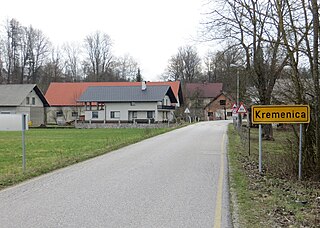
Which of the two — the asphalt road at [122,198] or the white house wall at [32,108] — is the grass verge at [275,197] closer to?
the asphalt road at [122,198]

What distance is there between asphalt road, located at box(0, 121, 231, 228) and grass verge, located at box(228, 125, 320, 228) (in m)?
0.36

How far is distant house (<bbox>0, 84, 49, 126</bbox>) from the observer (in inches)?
2432

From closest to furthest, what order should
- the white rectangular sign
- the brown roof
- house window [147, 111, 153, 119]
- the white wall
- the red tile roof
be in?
the white rectangular sign < house window [147, 111, 153, 119] < the white wall < the red tile roof < the brown roof

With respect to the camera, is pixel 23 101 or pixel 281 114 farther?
pixel 23 101

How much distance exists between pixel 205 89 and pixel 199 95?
7.35 metres

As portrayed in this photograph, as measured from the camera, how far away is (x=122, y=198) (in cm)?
858

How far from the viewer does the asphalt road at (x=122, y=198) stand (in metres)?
→ 6.75

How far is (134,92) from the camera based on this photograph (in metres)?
66.2

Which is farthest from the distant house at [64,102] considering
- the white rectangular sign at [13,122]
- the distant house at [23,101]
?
the white rectangular sign at [13,122]

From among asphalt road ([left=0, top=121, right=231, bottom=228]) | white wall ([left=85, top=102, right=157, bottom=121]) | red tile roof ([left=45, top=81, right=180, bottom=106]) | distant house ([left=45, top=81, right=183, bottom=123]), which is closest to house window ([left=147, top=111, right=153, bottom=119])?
white wall ([left=85, top=102, right=157, bottom=121])

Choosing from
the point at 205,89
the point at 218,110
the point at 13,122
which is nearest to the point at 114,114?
the point at 218,110

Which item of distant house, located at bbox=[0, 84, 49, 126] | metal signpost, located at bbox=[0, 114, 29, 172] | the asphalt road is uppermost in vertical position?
distant house, located at bbox=[0, 84, 49, 126]

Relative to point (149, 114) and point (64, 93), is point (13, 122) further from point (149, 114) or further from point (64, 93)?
point (64, 93)

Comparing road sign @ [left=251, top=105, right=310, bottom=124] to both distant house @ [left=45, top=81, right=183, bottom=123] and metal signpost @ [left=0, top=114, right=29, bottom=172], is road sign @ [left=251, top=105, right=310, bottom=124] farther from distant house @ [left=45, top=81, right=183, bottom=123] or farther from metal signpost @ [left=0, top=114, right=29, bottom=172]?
distant house @ [left=45, top=81, right=183, bottom=123]
